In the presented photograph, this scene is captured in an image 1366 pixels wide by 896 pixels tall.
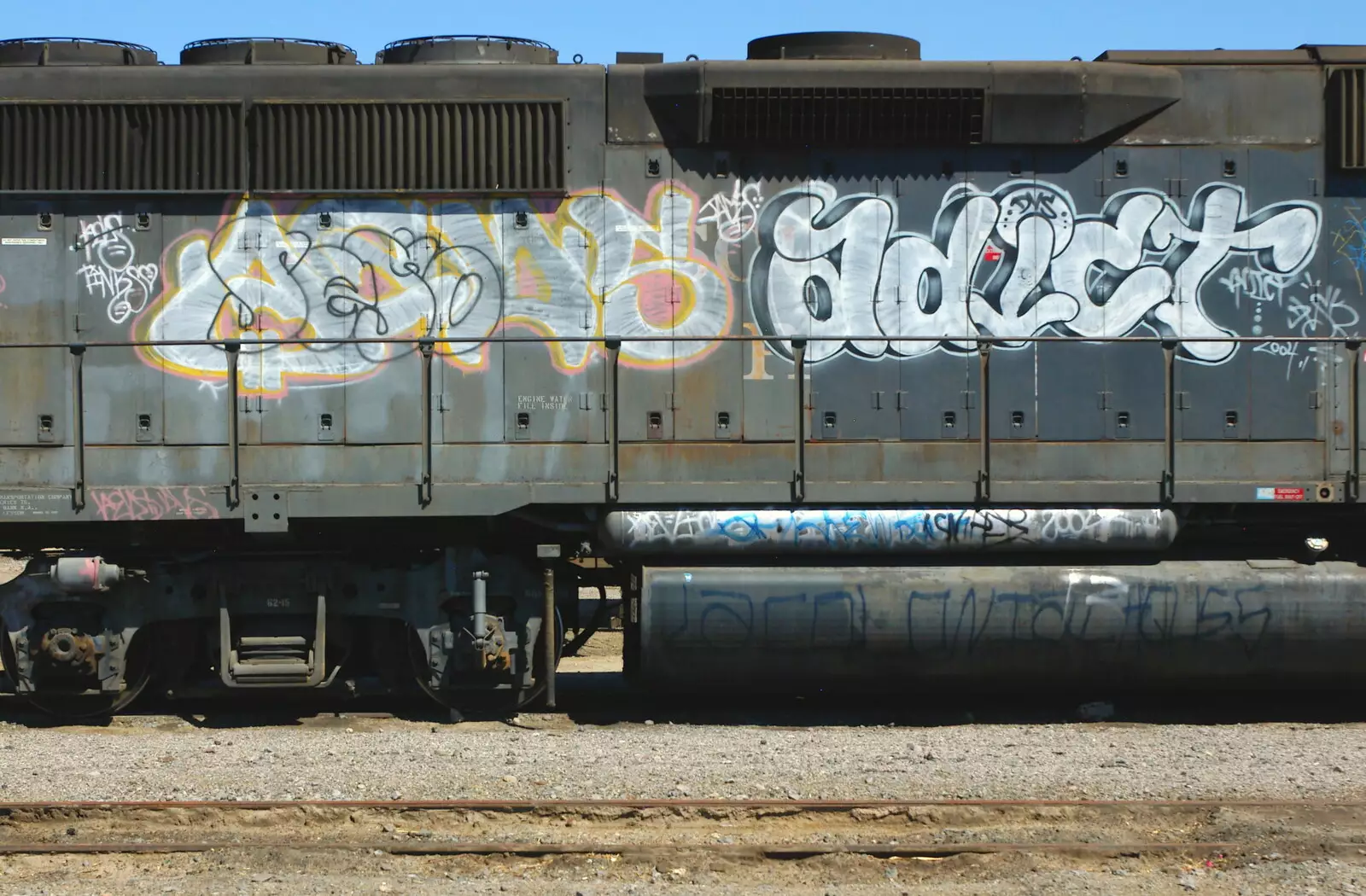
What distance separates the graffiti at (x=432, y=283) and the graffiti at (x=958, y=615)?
1.75 m

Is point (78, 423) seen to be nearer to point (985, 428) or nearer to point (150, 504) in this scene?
point (150, 504)

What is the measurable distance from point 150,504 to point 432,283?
2.23 meters

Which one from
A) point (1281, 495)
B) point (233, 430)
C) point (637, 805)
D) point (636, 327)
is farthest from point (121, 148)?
point (1281, 495)

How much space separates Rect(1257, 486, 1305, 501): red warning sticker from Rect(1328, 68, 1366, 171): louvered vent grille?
7.22ft

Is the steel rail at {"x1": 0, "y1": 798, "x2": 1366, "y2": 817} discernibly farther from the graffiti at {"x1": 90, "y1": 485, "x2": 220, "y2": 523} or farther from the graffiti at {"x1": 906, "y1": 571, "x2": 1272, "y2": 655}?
the graffiti at {"x1": 90, "y1": 485, "x2": 220, "y2": 523}

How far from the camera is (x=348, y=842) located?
20.4 ft

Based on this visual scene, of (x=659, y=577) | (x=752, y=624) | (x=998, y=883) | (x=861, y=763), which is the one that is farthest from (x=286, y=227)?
(x=998, y=883)

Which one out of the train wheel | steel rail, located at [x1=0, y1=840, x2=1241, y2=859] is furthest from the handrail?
steel rail, located at [x1=0, y1=840, x2=1241, y2=859]

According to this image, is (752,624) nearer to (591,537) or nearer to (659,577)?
(659,577)

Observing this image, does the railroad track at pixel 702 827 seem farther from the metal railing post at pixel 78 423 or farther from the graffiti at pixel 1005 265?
the graffiti at pixel 1005 265

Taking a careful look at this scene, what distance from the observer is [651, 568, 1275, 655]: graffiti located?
841cm

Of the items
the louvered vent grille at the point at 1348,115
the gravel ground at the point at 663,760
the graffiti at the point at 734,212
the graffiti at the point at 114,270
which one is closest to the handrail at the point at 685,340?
the graffiti at the point at 114,270

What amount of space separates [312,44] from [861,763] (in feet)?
19.4

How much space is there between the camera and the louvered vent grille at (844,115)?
8984 mm
